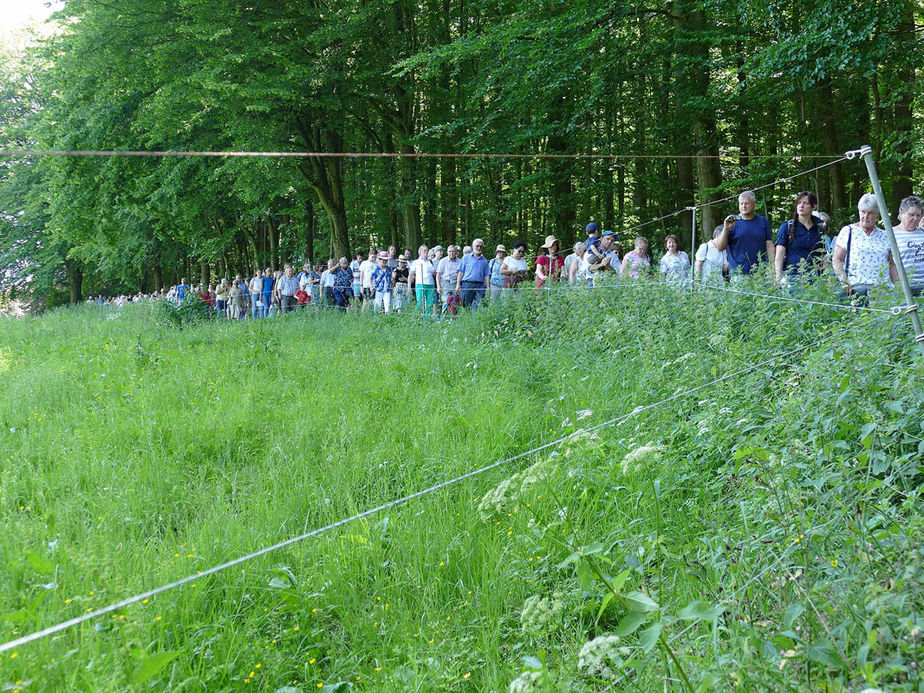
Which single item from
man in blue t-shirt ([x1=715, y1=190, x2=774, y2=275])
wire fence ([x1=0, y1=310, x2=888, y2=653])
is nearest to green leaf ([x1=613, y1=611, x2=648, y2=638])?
wire fence ([x1=0, y1=310, x2=888, y2=653])

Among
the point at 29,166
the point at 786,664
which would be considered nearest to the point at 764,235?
the point at 786,664

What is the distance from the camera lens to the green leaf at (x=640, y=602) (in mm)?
1795

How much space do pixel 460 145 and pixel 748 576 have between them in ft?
49.5

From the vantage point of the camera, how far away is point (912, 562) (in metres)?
2.02

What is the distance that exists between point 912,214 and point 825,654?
5.31m

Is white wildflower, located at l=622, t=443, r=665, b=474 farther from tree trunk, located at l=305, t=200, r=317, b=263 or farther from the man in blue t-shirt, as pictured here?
tree trunk, located at l=305, t=200, r=317, b=263

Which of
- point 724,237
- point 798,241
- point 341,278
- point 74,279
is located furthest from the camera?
point 74,279

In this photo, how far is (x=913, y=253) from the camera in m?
5.67

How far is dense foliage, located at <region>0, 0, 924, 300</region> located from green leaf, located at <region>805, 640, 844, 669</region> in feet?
34.0

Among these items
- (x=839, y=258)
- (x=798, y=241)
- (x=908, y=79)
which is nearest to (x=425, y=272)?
(x=798, y=241)

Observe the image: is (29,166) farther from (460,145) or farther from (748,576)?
(748,576)

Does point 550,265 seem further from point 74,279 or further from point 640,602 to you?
point 74,279

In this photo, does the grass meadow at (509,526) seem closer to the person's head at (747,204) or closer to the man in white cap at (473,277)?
the person's head at (747,204)

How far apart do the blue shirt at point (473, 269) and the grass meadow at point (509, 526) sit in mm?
5744
